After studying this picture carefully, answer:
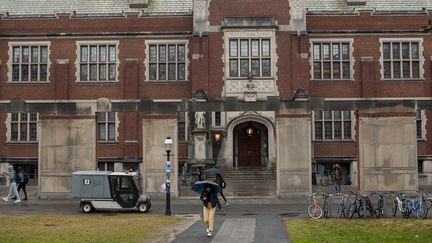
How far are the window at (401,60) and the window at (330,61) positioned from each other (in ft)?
8.08

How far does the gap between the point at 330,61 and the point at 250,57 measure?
5605 mm

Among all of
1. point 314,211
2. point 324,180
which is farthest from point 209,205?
point 324,180

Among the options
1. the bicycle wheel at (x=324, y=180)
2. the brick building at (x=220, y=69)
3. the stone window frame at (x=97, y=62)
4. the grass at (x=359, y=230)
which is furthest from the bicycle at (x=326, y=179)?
the grass at (x=359, y=230)

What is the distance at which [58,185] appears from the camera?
29.6 m

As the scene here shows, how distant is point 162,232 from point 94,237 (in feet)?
7.09

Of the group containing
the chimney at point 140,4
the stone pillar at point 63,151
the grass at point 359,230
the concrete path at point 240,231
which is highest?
the chimney at point 140,4

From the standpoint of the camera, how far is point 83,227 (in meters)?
18.8

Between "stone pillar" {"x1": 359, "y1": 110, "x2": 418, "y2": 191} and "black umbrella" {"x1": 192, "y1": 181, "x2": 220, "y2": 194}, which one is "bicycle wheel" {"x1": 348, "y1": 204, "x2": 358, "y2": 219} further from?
"stone pillar" {"x1": 359, "y1": 110, "x2": 418, "y2": 191}

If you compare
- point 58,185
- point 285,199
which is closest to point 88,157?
point 58,185

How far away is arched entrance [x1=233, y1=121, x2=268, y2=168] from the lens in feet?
140

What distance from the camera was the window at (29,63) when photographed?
141ft

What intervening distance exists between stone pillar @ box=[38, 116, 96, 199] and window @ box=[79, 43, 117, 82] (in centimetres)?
1320

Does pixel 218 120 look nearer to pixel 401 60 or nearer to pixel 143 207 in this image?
pixel 401 60

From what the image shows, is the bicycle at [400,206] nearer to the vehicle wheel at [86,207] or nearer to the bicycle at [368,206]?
the bicycle at [368,206]
